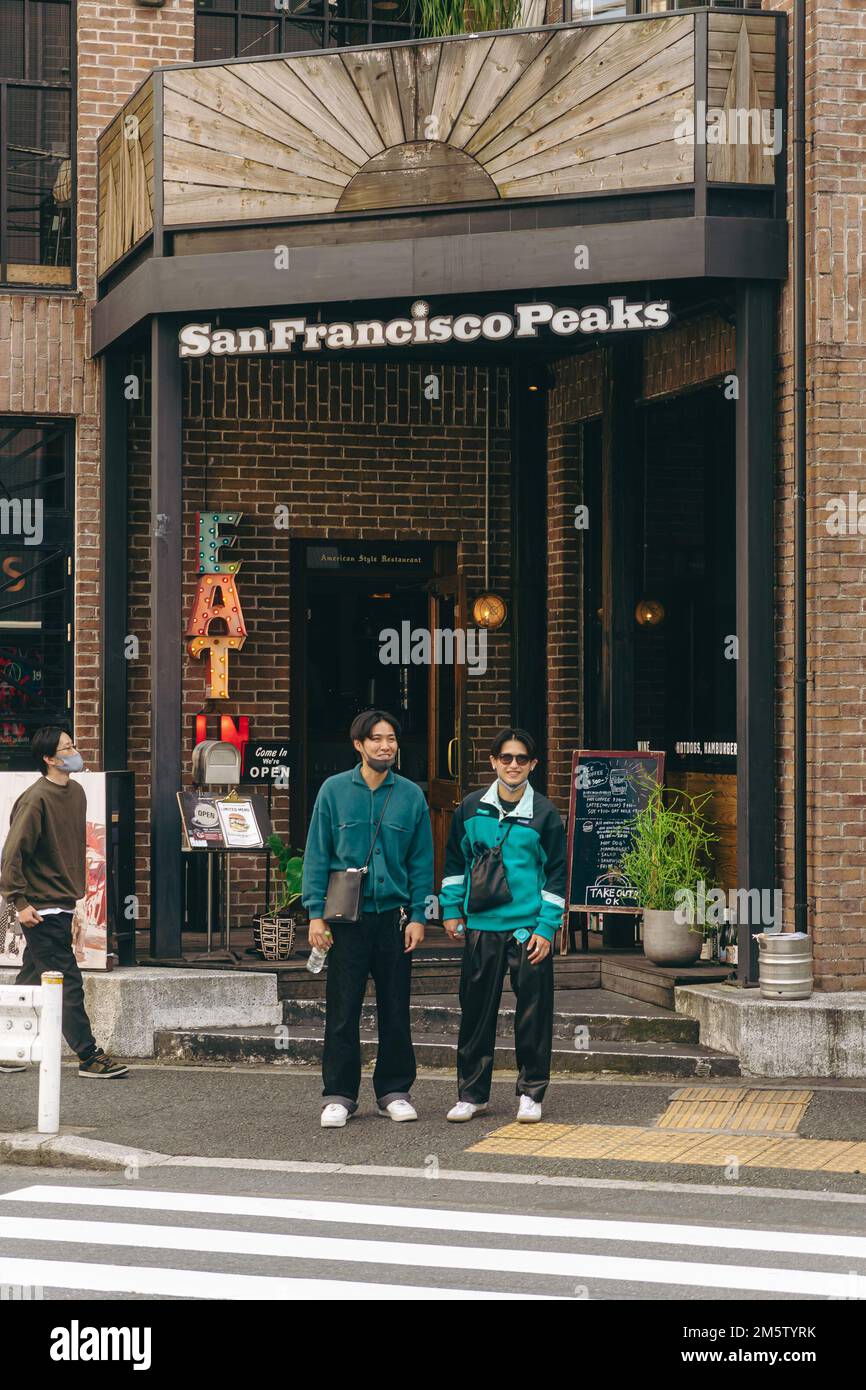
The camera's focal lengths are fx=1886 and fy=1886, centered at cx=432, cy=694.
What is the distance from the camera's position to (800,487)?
10.6 metres

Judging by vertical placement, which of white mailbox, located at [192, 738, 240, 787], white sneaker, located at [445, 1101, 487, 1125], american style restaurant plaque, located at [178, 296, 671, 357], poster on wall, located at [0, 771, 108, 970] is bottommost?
white sneaker, located at [445, 1101, 487, 1125]

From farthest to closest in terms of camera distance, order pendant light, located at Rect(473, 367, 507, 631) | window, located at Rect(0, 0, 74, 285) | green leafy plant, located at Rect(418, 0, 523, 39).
Result: pendant light, located at Rect(473, 367, 507, 631)
window, located at Rect(0, 0, 74, 285)
green leafy plant, located at Rect(418, 0, 523, 39)

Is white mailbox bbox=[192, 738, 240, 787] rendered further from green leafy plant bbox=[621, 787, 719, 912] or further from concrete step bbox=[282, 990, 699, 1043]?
green leafy plant bbox=[621, 787, 719, 912]

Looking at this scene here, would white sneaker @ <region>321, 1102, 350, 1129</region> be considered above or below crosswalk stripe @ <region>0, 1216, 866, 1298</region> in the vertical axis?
below

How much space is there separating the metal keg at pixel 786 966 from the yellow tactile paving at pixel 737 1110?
601 millimetres

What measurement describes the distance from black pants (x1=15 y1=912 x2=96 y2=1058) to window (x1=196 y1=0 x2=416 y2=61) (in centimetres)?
673

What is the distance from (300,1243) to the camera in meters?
6.97

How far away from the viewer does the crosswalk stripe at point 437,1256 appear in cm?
639

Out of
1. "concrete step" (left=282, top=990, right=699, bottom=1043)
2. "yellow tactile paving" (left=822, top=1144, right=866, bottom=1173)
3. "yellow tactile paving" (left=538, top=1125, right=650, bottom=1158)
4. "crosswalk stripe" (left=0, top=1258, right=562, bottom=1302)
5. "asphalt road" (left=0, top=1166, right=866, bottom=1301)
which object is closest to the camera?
"crosswalk stripe" (left=0, top=1258, right=562, bottom=1302)

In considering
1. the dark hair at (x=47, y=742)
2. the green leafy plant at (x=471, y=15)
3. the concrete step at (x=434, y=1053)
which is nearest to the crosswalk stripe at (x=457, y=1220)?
the concrete step at (x=434, y=1053)

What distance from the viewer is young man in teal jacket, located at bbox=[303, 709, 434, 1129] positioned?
920 centimetres

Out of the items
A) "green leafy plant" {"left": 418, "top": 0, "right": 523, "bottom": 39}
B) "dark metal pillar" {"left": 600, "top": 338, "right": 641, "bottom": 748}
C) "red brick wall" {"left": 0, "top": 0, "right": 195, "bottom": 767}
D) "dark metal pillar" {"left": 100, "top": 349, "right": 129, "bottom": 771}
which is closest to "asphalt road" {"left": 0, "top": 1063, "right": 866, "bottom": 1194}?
"dark metal pillar" {"left": 100, "top": 349, "right": 129, "bottom": 771}

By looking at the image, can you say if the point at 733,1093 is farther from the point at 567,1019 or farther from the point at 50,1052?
the point at 50,1052

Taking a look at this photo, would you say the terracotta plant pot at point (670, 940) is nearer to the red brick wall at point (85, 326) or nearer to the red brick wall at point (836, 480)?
the red brick wall at point (836, 480)
